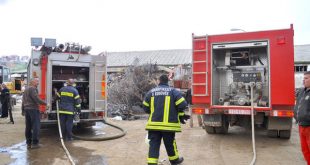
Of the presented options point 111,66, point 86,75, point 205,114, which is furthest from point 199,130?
point 111,66

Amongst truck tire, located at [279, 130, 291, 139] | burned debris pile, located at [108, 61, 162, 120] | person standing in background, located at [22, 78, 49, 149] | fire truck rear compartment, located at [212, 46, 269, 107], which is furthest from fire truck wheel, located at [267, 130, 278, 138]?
burned debris pile, located at [108, 61, 162, 120]

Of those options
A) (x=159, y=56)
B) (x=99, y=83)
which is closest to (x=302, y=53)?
(x=159, y=56)

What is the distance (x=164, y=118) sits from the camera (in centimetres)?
523

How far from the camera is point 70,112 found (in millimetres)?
8297

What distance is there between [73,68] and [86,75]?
1.48 ft

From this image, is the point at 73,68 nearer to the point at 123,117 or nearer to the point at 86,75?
the point at 86,75

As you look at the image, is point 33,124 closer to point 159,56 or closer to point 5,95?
point 5,95

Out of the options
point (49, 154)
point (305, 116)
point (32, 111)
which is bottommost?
point (49, 154)

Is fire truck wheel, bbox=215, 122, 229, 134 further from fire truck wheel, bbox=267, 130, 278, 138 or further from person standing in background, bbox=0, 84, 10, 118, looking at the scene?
person standing in background, bbox=0, 84, 10, 118

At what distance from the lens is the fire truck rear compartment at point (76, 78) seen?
941cm

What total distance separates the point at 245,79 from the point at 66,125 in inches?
192

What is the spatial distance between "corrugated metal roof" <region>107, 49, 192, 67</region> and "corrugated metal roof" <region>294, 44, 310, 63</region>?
9.74 m

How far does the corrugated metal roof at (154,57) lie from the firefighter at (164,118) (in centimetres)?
2583

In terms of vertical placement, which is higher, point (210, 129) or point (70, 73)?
point (70, 73)
